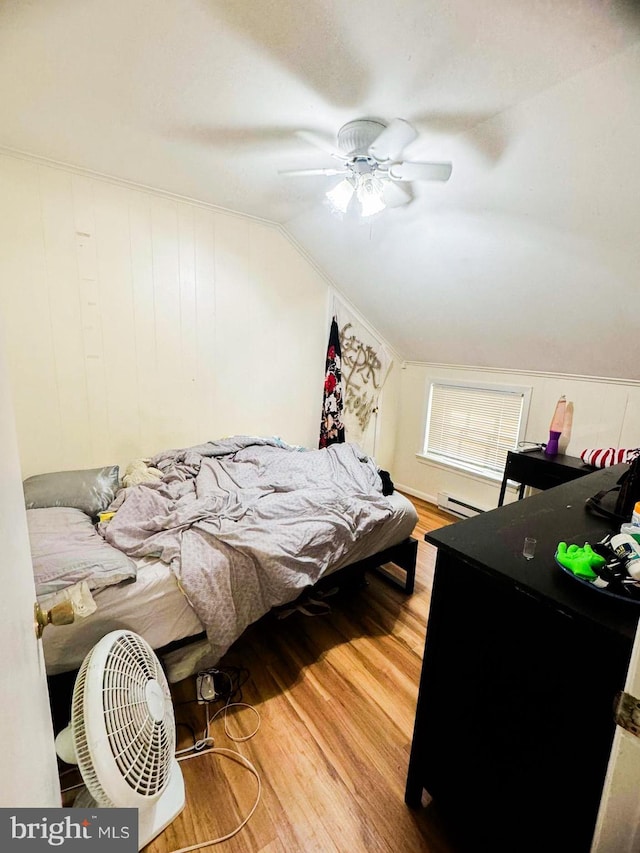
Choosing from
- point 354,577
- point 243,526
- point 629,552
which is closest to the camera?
point 629,552

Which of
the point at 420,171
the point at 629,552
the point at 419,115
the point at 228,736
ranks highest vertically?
the point at 419,115

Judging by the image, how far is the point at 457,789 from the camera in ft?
3.45

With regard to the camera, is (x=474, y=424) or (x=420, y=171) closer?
(x=420, y=171)

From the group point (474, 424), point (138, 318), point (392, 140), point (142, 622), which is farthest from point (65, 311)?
point (474, 424)

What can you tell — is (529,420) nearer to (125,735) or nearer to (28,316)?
(125,735)

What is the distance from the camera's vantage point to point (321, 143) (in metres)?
1.65

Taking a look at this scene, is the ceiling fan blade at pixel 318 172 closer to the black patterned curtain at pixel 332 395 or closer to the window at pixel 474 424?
the black patterned curtain at pixel 332 395

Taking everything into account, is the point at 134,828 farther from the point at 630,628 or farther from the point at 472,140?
the point at 472,140

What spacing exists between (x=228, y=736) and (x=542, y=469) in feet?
8.00

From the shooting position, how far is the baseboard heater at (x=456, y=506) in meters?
3.39

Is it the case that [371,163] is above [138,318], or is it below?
above

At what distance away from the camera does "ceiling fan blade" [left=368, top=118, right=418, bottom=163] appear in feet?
4.58

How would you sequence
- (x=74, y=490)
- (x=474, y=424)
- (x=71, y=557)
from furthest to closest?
Result: 1. (x=474, y=424)
2. (x=74, y=490)
3. (x=71, y=557)

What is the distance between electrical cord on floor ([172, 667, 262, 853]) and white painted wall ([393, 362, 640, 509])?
8.35 ft
